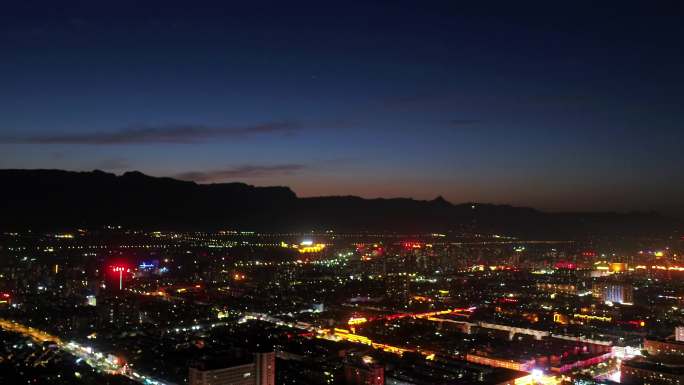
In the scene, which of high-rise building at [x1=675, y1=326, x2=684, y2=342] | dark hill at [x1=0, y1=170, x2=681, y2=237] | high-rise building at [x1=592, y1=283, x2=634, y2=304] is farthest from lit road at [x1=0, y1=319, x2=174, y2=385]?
dark hill at [x1=0, y1=170, x2=681, y2=237]

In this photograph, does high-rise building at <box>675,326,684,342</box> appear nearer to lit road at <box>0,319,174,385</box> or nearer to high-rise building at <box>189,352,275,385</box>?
high-rise building at <box>189,352,275,385</box>

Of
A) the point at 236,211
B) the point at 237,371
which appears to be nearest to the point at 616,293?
the point at 237,371

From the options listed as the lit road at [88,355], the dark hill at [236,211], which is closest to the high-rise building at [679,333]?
the lit road at [88,355]

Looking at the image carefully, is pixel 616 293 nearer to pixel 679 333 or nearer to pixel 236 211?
pixel 679 333

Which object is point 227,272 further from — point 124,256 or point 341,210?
point 341,210

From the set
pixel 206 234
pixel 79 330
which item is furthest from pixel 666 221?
pixel 79 330

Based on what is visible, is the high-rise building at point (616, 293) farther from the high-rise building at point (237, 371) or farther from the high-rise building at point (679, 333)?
the high-rise building at point (237, 371)
